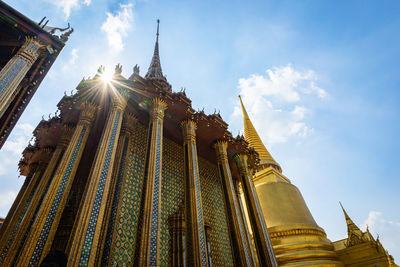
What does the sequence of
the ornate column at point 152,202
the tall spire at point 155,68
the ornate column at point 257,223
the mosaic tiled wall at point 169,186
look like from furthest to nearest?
the tall spire at point 155,68 < the ornate column at point 257,223 < the mosaic tiled wall at point 169,186 < the ornate column at point 152,202

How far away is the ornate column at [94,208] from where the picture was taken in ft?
14.7

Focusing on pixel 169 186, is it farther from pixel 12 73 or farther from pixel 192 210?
pixel 12 73

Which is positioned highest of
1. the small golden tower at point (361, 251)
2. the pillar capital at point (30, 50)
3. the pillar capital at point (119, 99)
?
the pillar capital at point (119, 99)

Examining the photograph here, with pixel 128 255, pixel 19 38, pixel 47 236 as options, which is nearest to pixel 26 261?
pixel 47 236

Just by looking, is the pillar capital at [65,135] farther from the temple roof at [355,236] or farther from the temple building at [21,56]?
the temple roof at [355,236]

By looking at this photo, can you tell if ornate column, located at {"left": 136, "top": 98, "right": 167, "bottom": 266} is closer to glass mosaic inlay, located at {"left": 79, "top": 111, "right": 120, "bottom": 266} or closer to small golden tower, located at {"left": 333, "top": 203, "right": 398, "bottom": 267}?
glass mosaic inlay, located at {"left": 79, "top": 111, "right": 120, "bottom": 266}

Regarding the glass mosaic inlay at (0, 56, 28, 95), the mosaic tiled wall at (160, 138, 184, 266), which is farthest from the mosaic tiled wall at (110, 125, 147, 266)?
the glass mosaic inlay at (0, 56, 28, 95)

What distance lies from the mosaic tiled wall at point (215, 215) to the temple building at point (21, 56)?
7.11 m

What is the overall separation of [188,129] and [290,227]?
756 cm

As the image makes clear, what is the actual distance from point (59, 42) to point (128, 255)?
5.79m

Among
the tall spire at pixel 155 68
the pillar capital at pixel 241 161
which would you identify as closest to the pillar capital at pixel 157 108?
the pillar capital at pixel 241 161

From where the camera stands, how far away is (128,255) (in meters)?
6.23

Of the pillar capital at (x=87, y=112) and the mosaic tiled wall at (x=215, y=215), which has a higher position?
the pillar capital at (x=87, y=112)

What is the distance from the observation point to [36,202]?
7.14m
